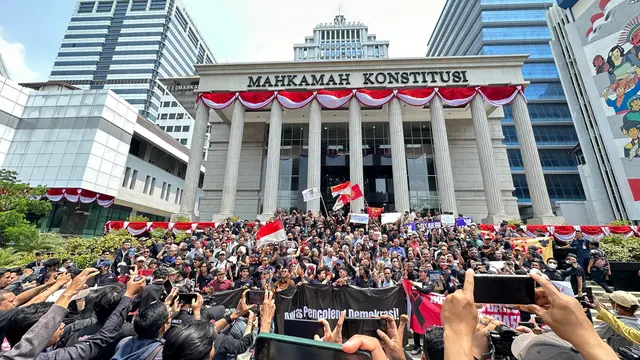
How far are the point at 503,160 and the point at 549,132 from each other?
1123 inches

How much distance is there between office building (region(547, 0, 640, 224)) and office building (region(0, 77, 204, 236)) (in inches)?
2081

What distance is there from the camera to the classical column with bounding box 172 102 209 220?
23.1m

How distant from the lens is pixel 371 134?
1203 inches

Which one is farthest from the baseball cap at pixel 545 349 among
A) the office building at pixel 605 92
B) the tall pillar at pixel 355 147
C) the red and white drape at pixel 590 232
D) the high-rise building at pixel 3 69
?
the high-rise building at pixel 3 69

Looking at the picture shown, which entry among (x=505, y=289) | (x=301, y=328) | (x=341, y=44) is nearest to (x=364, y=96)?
(x=301, y=328)

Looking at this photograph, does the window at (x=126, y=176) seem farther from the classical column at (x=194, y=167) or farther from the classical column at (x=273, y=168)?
the classical column at (x=273, y=168)

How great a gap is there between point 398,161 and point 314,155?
24.5ft

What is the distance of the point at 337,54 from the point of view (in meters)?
86.3

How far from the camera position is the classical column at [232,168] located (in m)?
23.0

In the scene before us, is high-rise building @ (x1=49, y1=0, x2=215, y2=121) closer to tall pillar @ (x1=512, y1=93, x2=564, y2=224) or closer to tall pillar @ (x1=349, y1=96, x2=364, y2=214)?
tall pillar @ (x1=349, y1=96, x2=364, y2=214)

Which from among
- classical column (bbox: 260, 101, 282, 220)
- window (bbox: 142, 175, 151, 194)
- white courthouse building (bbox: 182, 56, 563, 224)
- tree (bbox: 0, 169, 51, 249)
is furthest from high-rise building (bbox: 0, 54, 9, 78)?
classical column (bbox: 260, 101, 282, 220)

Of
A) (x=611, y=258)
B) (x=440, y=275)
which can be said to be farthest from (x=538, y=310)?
(x=611, y=258)

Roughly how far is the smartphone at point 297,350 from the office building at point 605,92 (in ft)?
124

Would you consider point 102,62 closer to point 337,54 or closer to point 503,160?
point 337,54
